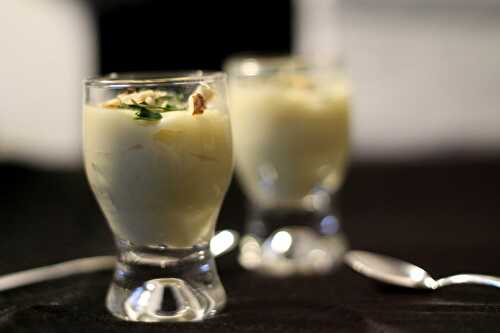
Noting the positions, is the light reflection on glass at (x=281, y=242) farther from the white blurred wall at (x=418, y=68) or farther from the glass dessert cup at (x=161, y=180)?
the white blurred wall at (x=418, y=68)

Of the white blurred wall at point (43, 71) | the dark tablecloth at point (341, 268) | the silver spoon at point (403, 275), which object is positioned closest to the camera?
the dark tablecloth at point (341, 268)

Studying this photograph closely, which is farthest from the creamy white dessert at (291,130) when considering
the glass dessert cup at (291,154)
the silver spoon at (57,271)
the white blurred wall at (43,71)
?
the white blurred wall at (43,71)

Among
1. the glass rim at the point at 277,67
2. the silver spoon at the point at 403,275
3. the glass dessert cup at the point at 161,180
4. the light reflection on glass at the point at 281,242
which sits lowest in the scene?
the light reflection on glass at the point at 281,242

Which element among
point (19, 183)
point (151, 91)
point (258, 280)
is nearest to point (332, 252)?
point (258, 280)

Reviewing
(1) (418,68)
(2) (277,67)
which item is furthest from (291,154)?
(1) (418,68)

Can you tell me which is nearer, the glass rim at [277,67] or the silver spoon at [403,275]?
the silver spoon at [403,275]

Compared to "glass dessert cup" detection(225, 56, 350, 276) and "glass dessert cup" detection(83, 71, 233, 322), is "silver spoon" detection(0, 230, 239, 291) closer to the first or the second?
"glass dessert cup" detection(83, 71, 233, 322)

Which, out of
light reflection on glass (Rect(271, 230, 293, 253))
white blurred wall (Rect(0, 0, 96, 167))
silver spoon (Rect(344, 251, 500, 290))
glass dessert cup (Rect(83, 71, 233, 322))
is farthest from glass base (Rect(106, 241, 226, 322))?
white blurred wall (Rect(0, 0, 96, 167))
